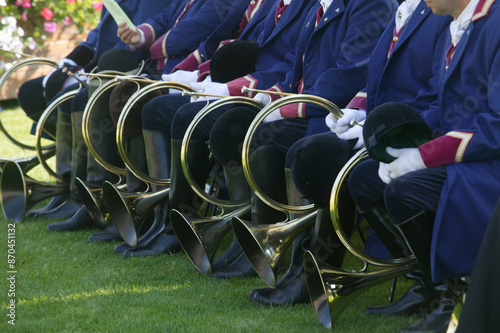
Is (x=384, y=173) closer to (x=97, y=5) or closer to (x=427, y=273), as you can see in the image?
(x=427, y=273)

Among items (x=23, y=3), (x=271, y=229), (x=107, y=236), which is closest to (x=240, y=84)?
(x=271, y=229)

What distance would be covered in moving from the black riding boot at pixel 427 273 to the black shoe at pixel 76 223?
2.15 metres

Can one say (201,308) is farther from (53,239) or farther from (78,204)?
(78,204)

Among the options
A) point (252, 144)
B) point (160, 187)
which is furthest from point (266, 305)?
point (160, 187)

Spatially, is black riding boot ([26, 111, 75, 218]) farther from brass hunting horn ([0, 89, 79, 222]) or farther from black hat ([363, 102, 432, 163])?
black hat ([363, 102, 432, 163])

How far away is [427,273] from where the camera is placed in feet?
7.41

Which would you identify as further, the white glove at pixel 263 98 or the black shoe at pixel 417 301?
the white glove at pixel 263 98

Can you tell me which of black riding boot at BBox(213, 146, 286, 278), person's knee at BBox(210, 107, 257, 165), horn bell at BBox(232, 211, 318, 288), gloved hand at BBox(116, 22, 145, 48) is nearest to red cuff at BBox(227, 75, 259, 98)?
person's knee at BBox(210, 107, 257, 165)

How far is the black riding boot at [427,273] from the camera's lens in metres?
2.16

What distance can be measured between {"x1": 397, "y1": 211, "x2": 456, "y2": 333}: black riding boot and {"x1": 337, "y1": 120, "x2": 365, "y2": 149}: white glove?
506mm

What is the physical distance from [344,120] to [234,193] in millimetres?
773

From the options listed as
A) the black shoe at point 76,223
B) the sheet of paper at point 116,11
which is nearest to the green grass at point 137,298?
the black shoe at point 76,223

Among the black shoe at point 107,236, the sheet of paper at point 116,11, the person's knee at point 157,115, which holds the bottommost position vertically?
the black shoe at point 107,236

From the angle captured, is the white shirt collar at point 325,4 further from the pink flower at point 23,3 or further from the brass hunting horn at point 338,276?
the pink flower at point 23,3
